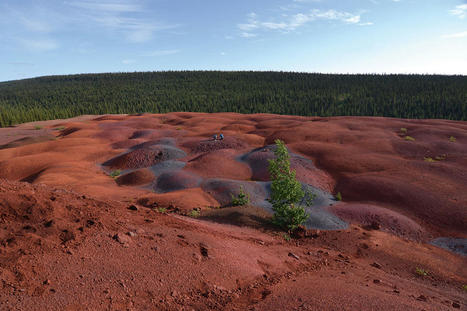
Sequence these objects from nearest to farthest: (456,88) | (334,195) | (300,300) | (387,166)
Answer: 1. (300,300)
2. (334,195)
3. (387,166)
4. (456,88)

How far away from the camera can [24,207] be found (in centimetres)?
646

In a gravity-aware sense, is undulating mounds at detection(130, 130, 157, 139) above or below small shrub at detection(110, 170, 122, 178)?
above

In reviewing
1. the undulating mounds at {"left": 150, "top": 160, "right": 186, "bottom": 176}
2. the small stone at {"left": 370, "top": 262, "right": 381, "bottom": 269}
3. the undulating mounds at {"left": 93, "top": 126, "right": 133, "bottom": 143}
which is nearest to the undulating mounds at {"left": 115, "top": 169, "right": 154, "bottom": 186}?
the undulating mounds at {"left": 150, "top": 160, "right": 186, "bottom": 176}

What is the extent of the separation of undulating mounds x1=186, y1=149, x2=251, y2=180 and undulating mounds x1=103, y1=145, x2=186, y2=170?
306 cm

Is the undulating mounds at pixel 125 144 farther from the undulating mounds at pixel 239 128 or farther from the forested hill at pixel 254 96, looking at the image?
the forested hill at pixel 254 96

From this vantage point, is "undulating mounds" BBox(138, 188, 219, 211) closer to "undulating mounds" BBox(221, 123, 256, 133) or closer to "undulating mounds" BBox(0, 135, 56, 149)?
"undulating mounds" BBox(221, 123, 256, 133)

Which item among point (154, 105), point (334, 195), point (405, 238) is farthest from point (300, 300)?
point (154, 105)

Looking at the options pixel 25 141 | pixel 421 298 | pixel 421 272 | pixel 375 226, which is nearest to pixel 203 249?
pixel 421 298

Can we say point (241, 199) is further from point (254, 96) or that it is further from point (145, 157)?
point (254, 96)

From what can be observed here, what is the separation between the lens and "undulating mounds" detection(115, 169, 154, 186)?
17984 mm

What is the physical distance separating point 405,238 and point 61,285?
39.4 feet

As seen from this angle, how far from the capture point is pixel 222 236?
867 cm

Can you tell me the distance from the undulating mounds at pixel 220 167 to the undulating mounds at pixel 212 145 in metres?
3.29

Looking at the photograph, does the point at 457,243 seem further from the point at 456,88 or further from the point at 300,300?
the point at 456,88
